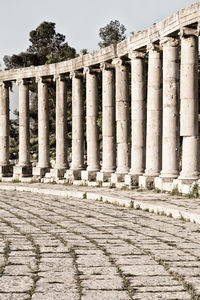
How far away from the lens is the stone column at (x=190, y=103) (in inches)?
1229

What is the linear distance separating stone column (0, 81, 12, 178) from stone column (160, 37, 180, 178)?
24.0m

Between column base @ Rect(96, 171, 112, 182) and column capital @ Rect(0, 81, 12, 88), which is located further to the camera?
column capital @ Rect(0, 81, 12, 88)

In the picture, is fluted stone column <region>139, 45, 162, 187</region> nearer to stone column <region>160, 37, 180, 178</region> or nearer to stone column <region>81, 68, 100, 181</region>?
stone column <region>160, 37, 180, 178</region>

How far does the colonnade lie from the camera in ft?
103

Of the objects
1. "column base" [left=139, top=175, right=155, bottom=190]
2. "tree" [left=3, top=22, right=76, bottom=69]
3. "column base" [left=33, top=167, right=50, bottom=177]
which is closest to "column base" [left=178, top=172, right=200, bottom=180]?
"column base" [left=139, top=175, right=155, bottom=190]

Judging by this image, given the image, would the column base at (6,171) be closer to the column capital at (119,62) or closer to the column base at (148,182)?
the column capital at (119,62)

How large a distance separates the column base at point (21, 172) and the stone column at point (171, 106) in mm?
20535

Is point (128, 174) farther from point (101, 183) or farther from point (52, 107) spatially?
point (52, 107)

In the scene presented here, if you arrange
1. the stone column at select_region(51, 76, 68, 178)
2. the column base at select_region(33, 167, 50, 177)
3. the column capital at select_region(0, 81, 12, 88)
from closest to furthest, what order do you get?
the stone column at select_region(51, 76, 68, 178)
the column base at select_region(33, 167, 50, 177)
the column capital at select_region(0, 81, 12, 88)

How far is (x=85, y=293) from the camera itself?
10.8 metres

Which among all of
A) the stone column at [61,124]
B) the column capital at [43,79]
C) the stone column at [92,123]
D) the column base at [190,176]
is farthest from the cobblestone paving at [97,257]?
the column capital at [43,79]

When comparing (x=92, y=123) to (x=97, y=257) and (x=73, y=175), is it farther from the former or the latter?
(x=97, y=257)

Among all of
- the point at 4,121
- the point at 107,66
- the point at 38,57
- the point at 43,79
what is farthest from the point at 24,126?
the point at 38,57

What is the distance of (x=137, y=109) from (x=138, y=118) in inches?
22.4
